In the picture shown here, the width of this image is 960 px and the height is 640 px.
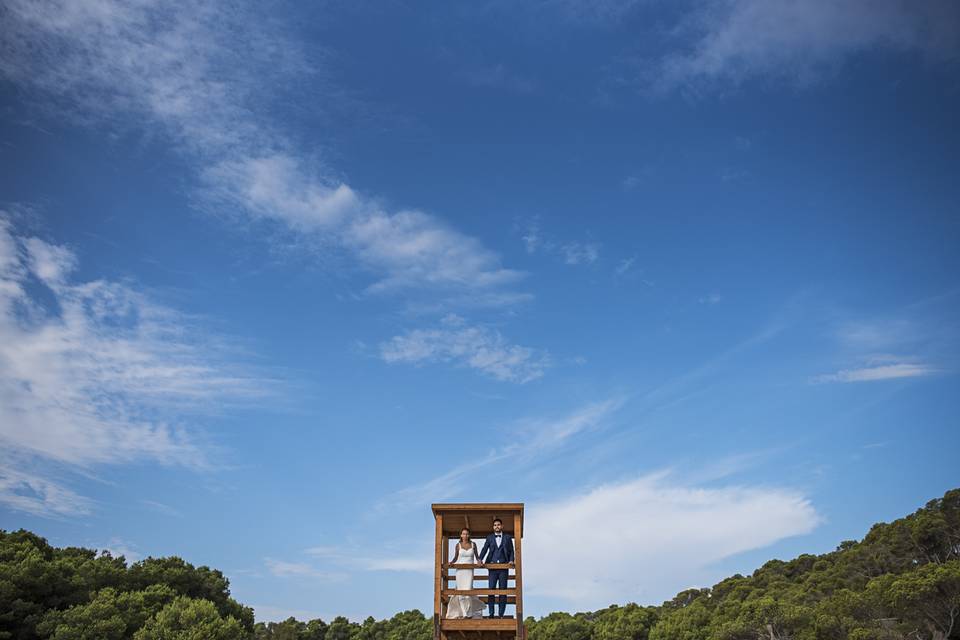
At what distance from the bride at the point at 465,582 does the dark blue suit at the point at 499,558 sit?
26 cm

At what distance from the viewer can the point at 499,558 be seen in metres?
16.3

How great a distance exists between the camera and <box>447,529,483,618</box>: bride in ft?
53.1

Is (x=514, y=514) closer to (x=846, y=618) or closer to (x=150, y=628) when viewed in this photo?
(x=150, y=628)

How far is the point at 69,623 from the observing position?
35.9 m

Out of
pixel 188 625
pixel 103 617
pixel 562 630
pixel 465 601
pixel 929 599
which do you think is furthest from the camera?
pixel 562 630

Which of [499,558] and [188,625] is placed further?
[188,625]

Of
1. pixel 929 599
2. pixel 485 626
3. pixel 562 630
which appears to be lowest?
pixel 562 630

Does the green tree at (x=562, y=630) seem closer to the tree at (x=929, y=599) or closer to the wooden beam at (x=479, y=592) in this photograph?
the tree at (x=929, y=599)

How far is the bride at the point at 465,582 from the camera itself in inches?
637

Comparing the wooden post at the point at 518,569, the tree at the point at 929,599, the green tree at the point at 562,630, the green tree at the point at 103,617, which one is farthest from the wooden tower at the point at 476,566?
the green tree at the point at 562,630

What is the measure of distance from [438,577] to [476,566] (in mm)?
876

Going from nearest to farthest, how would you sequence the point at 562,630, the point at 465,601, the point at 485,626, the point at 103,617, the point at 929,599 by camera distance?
the point at 485,626, the point at 465,601, the point at 103,617, the point at 929,599, the point at 562,630

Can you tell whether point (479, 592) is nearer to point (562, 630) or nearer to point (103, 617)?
point (103, 617)

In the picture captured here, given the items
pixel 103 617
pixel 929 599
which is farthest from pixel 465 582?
pixel 929 599
